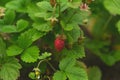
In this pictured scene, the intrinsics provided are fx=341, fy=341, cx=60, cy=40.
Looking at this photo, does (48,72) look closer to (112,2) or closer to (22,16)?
(22,16)

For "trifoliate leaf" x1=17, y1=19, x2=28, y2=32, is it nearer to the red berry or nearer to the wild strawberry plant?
the wild strawberry plant

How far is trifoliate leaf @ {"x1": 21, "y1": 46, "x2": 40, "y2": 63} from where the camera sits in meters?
1.59

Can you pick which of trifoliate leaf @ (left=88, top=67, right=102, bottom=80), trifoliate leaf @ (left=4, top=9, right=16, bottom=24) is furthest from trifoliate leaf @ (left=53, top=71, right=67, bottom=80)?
trifoliate leaf @ (left=88, top=67, right=102, bottom=80)

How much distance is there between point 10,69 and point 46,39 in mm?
246

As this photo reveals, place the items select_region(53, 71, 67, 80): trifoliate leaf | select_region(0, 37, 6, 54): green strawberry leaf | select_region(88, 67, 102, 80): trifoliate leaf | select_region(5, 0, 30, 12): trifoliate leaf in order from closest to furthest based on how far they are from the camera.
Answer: select_region(53, 71, 67, 80): trifoliate leaf < select_region(0, 37, 6, 54): green strawberry leaf < select_region(5, 0, 30, 12): trifoliate leaf < select_region(88, 67, 102, 80): trifoliate leaf

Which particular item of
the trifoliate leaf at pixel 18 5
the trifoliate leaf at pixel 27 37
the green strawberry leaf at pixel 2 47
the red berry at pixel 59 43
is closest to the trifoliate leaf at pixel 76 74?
the red berry at pixel 59 43

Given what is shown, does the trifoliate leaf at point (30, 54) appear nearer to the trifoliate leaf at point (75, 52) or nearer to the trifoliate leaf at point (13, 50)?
the trifoliate leaf at point (13, 50)

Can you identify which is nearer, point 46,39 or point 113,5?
point 46,39

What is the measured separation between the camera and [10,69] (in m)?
1.62

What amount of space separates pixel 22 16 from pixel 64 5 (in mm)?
385

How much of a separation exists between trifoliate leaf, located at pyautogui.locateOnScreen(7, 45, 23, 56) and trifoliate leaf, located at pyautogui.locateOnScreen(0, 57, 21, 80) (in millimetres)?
45

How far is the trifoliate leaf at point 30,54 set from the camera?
159cm

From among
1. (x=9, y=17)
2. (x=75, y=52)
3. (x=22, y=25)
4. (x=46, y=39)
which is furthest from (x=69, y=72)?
(x=9, y=17)

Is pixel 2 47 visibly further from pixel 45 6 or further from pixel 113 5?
pixel 113 5
